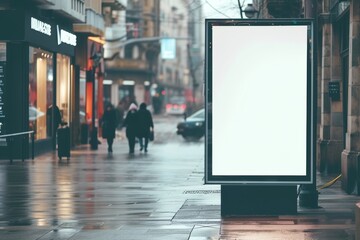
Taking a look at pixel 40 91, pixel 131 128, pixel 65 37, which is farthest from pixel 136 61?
pixel 40 91

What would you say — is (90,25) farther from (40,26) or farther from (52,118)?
(40,26)

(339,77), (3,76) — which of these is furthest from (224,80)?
(3,76)

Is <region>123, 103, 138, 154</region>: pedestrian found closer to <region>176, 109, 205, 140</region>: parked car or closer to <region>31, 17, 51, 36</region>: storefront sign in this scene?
<region>31, 17, 51, 36</region>: storefront sign

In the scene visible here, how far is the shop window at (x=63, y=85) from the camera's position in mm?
39656

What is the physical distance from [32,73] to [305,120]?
20048 mm

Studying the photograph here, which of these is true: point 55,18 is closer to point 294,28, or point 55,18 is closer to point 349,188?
point 349,188

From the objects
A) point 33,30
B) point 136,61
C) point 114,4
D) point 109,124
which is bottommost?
point 109,124

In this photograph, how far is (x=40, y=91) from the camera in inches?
1407

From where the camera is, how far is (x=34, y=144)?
3362 centimetres

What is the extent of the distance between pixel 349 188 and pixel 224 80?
5345mm

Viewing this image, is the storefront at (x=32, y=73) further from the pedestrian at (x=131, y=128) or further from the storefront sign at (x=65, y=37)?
the pedestrian at (x=131, y=128)

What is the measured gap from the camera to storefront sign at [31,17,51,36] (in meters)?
33.4

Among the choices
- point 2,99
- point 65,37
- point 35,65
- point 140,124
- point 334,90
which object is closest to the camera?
point 334,90

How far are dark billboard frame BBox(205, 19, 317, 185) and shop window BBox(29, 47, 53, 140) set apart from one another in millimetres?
19146
